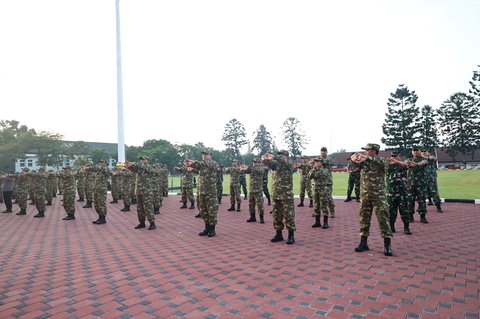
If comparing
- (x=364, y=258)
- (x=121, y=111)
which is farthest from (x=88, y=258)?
(x=121, y=111)

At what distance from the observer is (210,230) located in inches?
271

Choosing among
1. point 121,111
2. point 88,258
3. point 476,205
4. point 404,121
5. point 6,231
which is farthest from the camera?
point 404,121

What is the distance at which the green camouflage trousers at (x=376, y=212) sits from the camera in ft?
16.6

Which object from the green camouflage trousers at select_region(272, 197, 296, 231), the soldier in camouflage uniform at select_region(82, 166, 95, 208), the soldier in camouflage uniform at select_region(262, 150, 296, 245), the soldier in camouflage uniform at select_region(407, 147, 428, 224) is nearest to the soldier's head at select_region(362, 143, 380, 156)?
the soldier in camouflage uniform at select_region(262, 150, 296, 245)

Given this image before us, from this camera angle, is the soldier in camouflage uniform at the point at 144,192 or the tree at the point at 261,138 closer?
the soldier in camouflage uniform at the point at 144,192

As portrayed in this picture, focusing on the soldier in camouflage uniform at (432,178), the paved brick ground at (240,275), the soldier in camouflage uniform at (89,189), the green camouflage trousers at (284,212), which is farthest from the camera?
the soldier in camouflage uniform at (89,189)

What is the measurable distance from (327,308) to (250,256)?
6.89ft

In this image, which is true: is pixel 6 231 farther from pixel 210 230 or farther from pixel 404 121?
pixel 404 121

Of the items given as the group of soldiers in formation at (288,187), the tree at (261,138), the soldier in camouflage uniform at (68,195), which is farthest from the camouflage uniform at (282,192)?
the tree at (261,138)

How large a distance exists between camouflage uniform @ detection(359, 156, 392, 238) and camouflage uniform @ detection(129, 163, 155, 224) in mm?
5303

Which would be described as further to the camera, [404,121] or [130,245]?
[404,121]

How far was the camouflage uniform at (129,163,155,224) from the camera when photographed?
7910mm

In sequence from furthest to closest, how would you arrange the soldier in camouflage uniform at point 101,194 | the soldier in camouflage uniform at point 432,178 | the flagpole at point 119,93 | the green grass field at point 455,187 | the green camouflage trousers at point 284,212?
the flagpole at point 119,93, the green grass field at point 455,187, the soldier in camouflage uniform at point 432,178, the soldier in camouflage uniform at point 101,194, the green camouflage trousers at point 284,212

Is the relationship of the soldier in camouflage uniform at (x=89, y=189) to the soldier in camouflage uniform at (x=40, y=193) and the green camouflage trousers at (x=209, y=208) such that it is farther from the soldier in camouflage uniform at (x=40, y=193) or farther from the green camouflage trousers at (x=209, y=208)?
the green camouflage trousers at (x=209, y=208)
